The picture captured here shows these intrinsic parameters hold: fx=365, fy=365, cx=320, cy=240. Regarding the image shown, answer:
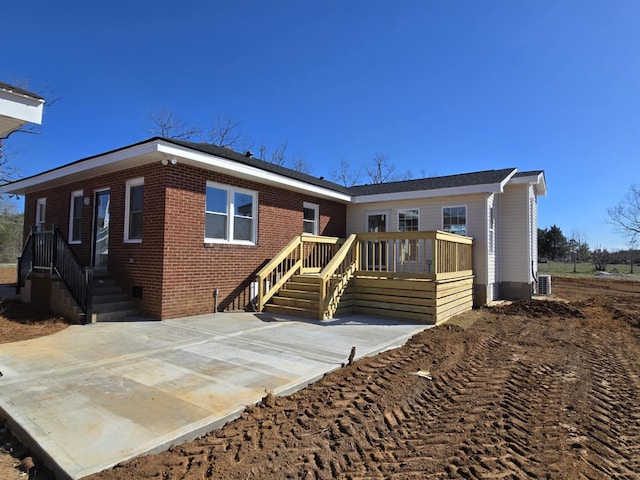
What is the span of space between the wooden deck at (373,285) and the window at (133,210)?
10.3 ft

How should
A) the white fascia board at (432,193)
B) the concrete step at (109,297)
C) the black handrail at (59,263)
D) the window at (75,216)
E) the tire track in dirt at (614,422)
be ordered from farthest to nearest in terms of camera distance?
1. the white fascia board at (432,193)
2. the window at (75,216)
3. the concrete step at (109,297)
4. the black handrail at (59,263)
5. the tire track in dirt at (614,422)

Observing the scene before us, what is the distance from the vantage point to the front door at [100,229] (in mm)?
9812

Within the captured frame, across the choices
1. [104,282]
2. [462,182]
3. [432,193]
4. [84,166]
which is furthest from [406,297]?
[84,166]

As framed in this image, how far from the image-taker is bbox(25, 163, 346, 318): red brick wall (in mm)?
7906

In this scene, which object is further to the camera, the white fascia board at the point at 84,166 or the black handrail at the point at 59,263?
the white fascia board at the point at 84,166

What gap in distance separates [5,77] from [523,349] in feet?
90.2

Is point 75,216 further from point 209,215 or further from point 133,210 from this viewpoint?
point 209,215

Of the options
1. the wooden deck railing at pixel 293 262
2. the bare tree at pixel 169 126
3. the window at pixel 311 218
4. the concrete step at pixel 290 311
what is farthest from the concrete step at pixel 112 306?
the bare tree at pixel 169 126

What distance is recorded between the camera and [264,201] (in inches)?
405

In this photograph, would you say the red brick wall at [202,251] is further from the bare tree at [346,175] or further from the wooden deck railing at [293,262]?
the bare tree at [346,175]

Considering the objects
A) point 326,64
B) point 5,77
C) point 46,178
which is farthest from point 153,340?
point 5,77

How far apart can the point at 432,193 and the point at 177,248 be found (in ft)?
26.1

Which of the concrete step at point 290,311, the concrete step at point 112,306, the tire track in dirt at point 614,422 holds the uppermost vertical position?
the concrete step at point 112,306

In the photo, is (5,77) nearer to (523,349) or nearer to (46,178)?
(46,178)
